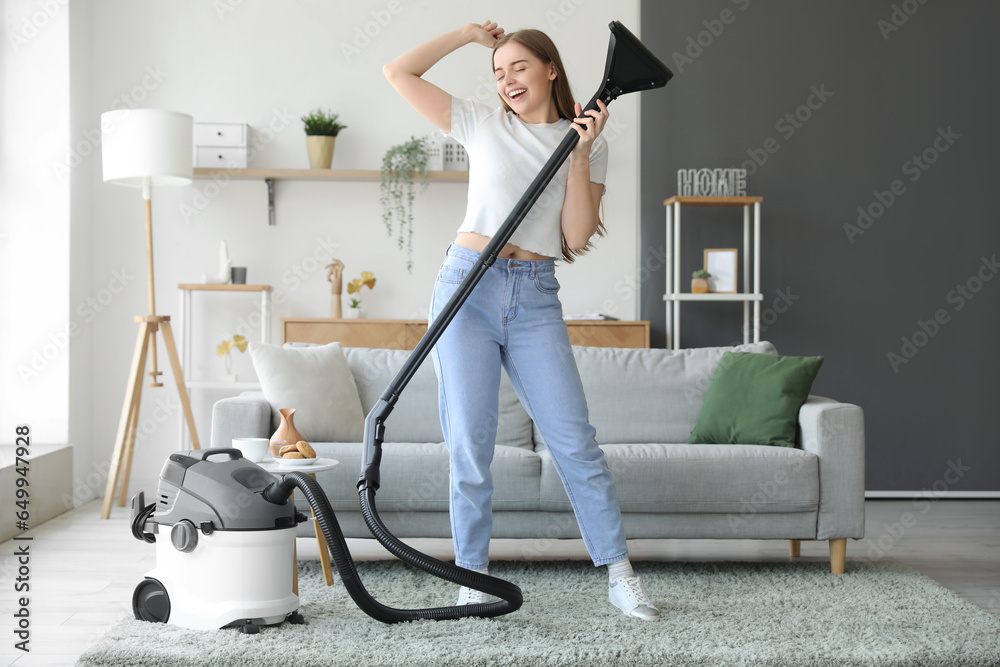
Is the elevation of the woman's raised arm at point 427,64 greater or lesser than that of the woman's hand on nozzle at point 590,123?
greater

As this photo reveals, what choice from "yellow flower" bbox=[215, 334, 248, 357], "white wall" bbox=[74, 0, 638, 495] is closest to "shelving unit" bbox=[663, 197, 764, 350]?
"white wall" bbox=[74, 0, 638, 495]

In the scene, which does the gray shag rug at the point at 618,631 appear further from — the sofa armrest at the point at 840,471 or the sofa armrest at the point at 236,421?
the sofa armrest at the point at 236,421

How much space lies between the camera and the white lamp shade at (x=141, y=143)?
→ 365 centimetres

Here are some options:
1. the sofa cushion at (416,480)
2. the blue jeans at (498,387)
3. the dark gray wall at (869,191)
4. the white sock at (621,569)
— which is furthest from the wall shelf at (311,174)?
the white sock at (621,569)

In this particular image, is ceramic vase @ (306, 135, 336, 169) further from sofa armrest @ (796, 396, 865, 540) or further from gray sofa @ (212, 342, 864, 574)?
sofa armrest @ (796, 396, 865, 540)

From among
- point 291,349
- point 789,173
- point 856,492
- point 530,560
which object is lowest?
point 530,560

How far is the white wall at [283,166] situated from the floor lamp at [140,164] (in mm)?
564

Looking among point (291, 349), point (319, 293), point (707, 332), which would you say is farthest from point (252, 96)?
point (707, 332)

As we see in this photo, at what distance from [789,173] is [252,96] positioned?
2.71 metres

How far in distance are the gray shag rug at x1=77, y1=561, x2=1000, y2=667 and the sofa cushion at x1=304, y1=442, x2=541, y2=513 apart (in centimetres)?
22

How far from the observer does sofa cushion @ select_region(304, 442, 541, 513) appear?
8.75ft

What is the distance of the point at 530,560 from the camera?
2.91m

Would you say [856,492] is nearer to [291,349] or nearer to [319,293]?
[291,349]

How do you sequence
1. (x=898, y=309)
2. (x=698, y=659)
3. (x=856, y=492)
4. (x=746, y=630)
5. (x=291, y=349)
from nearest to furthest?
(x=698, y=659) → (x=746, y=630) → (x=856, y=492) → (x=291, y=349) → (x=898, y=309)
